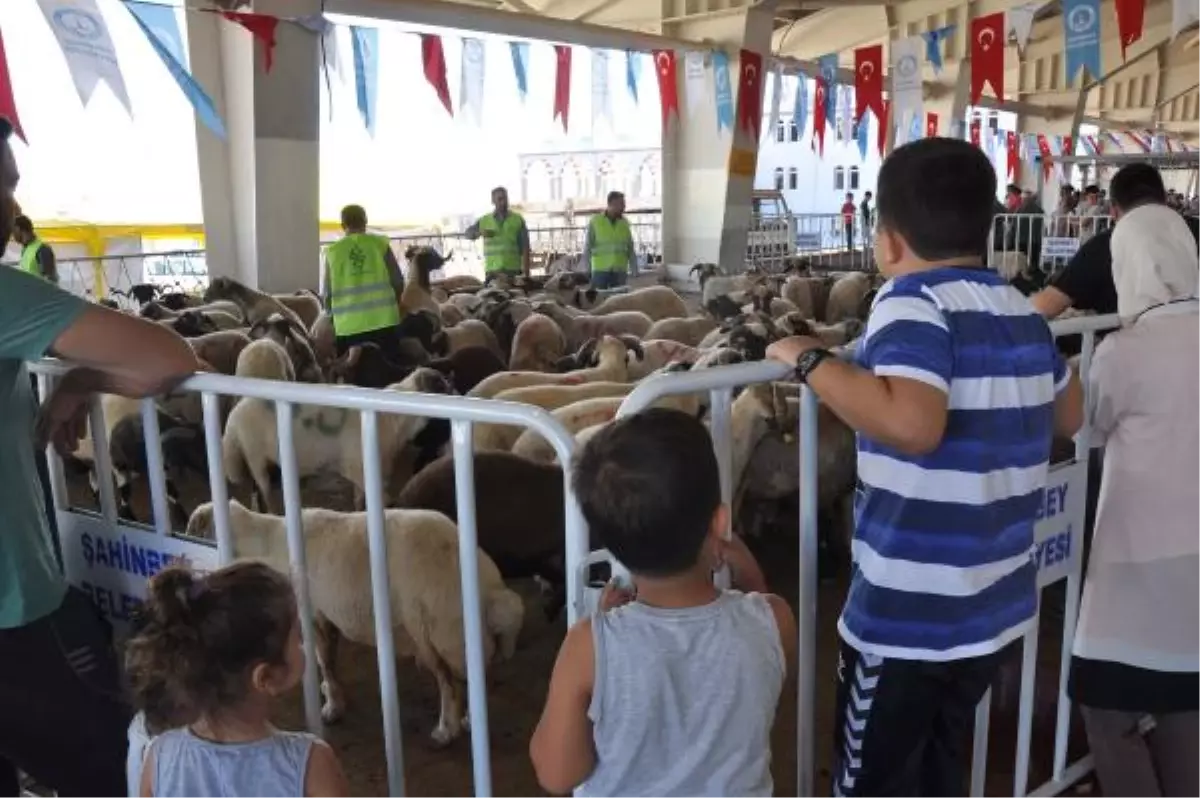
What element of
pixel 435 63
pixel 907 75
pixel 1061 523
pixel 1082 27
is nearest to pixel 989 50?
pixel 907 75

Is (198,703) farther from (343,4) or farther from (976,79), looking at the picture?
(976,79)

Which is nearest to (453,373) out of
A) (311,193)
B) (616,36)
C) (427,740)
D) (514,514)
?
(514,514)

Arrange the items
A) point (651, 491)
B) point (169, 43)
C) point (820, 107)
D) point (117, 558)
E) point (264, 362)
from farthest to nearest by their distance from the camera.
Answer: point (820, 107) → point (169, 43) → point (264, 362) → point (117, 558) → point (651, 491)

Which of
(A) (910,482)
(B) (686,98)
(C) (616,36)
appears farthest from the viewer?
(B) (686,98)

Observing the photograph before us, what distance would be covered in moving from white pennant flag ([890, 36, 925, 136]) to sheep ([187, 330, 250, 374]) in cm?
1202

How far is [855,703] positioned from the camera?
7.06ft

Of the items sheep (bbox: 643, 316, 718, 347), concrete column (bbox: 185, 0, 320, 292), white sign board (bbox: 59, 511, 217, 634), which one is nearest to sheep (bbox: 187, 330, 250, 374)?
sheep (bbox: 643, 316, 718, 347)

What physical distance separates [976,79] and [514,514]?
12950 mm

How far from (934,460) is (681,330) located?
749 cm

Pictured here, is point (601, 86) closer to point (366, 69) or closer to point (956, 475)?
point (366, 69)

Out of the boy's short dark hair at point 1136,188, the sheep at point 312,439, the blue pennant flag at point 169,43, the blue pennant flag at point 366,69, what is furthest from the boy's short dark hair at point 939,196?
the blue pennant flag at point 366,69

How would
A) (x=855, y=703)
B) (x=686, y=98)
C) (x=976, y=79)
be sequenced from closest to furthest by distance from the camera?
(x=855, y=703)
(x=976, y=79)
(x=686, y=98)

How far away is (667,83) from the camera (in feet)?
57.3

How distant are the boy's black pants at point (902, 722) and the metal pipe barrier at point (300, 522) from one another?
0.61m
